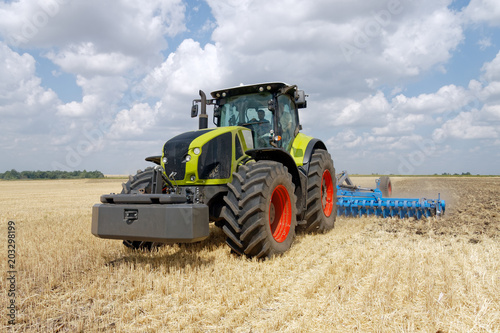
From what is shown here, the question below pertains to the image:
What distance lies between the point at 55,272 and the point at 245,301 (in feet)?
7.47

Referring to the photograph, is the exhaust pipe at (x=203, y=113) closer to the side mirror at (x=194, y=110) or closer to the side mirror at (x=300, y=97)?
the side mirror at (x=194, y=110)

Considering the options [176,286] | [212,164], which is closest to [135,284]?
[176,286]

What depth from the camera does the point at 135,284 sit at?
3.71 meters

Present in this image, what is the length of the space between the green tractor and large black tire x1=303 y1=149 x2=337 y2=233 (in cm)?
2

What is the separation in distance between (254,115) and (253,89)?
1.46 feet

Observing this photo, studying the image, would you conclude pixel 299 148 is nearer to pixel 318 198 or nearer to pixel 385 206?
pixel 318 198

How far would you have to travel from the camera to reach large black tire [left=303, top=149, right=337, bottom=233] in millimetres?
6309

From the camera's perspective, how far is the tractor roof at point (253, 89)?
603 cm

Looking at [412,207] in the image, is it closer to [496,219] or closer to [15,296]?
[496,219]

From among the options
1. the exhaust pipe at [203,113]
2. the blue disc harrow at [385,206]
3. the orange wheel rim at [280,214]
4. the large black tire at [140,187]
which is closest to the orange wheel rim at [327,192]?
the blue disc harrow at [385,206]

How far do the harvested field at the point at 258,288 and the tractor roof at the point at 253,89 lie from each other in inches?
102

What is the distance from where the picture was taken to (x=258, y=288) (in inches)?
142

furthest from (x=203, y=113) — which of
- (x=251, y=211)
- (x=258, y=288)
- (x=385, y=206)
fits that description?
(x=385, y=206)

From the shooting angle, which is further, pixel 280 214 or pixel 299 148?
pixel 299 148
